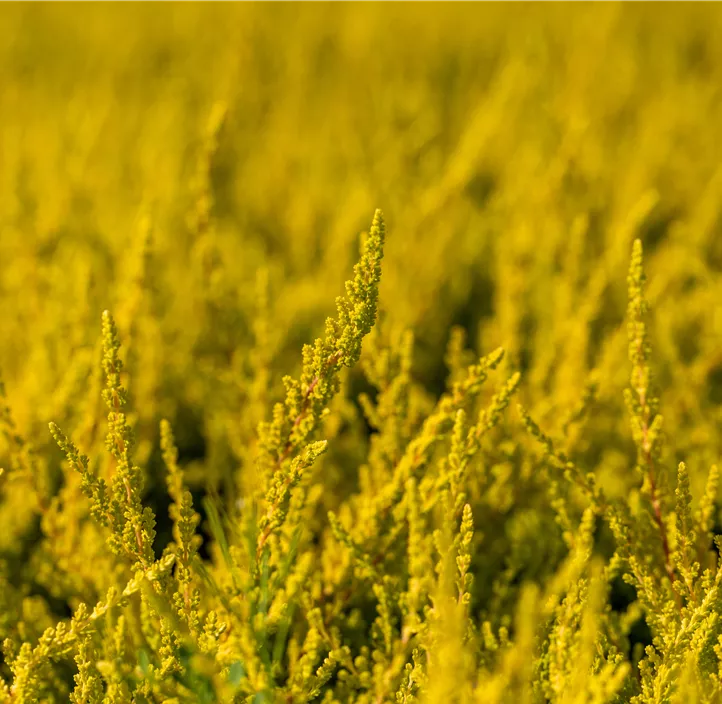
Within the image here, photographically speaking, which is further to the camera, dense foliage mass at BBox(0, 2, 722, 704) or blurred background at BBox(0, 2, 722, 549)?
blurred background at BBox(0, 2, 722, 549)

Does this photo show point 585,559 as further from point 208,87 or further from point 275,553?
point 208,87

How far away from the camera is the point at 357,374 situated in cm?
159

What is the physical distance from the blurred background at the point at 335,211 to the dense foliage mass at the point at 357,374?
1 cm

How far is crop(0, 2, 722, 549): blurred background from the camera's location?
130cm

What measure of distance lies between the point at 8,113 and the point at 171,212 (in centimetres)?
89

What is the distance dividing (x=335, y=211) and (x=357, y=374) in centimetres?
52

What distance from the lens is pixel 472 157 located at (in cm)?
158

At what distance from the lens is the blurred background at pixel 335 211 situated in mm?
1305

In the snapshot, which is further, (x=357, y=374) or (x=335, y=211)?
(x=335, y=211)

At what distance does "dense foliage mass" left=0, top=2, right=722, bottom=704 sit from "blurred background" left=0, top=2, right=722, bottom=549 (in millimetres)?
11

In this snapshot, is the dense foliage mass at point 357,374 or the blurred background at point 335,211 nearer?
the dense foliage mass at point 357,374

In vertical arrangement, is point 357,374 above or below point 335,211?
below

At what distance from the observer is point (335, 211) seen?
6.25 feet

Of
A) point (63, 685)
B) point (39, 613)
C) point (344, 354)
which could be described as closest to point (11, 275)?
point (39, 613)
